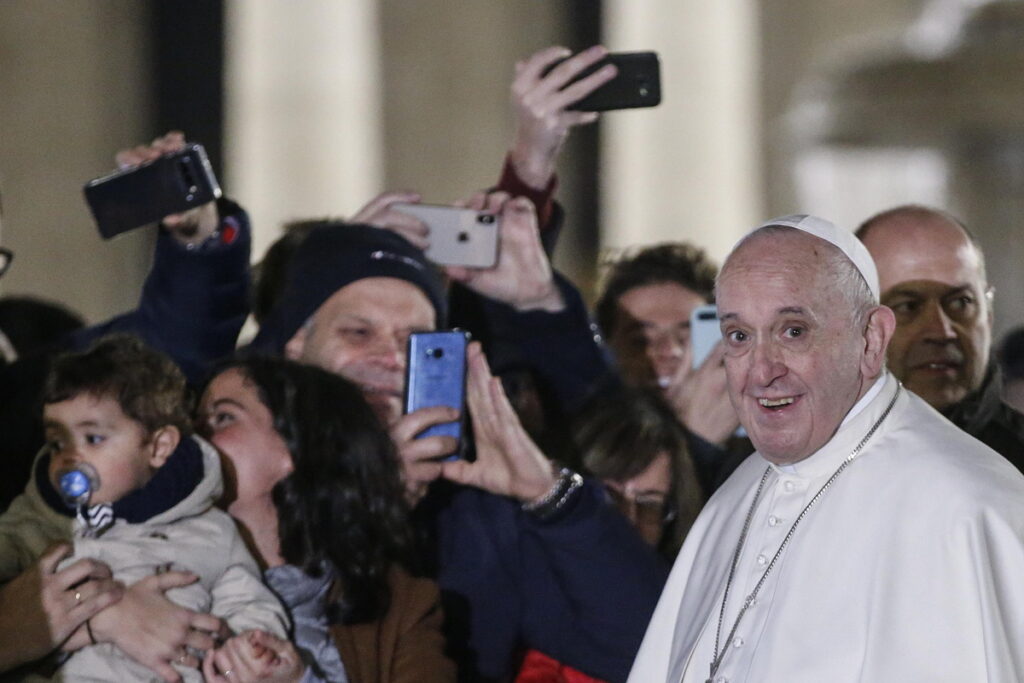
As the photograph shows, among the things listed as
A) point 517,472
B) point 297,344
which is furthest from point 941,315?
point 297,344

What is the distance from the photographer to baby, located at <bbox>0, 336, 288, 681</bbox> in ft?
12.7

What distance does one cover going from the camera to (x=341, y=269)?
4.83 metres

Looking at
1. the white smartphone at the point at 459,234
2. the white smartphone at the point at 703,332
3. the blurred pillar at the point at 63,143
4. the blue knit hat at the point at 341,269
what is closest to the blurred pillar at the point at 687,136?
the blurred pillar at the point at 63,143

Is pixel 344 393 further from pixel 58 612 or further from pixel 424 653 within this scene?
pixel 58 612

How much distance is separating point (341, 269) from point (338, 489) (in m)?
0.80

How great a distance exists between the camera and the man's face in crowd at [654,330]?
5.86 metres

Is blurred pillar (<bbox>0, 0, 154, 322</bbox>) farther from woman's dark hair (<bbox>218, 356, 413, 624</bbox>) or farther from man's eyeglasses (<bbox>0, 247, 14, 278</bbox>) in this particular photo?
woman's dark hair (<bbox>218, 356, 413, 624</bbox>)

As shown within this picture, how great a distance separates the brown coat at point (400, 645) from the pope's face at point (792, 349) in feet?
3.32

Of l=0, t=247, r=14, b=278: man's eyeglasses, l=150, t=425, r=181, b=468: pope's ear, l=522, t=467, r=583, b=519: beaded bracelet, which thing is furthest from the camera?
l=0, t=247, r=14, b=278: man's eyeglasses

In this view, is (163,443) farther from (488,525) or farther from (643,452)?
(643,452)

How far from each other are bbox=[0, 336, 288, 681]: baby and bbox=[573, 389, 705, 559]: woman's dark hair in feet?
3.89

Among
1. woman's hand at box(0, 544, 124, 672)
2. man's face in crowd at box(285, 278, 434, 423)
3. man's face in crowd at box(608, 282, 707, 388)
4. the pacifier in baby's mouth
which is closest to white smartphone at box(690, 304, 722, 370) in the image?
man's face in crowd at box(608, 282, 707, 388)

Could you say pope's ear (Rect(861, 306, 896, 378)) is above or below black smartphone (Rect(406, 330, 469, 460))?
above

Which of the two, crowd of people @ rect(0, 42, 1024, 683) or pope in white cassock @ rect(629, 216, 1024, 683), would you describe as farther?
crowd of people @ rect(0, 42, 1024, 683)
